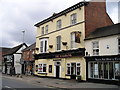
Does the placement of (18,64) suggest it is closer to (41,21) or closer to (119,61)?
(41,21)

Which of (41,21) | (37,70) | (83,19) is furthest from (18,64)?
(83,19)

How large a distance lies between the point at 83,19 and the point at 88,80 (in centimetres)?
750

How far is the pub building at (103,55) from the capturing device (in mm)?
21109

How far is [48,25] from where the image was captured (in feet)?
111

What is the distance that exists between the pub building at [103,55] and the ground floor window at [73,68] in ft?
6.75

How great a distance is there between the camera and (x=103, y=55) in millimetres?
22156

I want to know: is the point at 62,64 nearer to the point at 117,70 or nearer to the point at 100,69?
the point at 100,69

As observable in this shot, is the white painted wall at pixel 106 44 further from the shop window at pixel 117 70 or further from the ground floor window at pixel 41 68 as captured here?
the ground floor window at pixel 41 68

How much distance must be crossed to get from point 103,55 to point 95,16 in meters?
6.79

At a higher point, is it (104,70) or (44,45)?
(44,45)

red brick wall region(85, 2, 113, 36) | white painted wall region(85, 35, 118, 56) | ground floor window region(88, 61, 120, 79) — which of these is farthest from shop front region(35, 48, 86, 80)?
red brick wall region(85, 2, 113, 36)

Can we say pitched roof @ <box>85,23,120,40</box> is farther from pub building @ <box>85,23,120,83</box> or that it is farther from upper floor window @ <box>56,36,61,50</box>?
upper floor window @ <box>56,36,61,50</box>

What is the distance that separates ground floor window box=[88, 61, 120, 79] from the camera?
21.2 metres

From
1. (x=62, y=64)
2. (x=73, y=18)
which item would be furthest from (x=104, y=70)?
(x=73, y=18)
